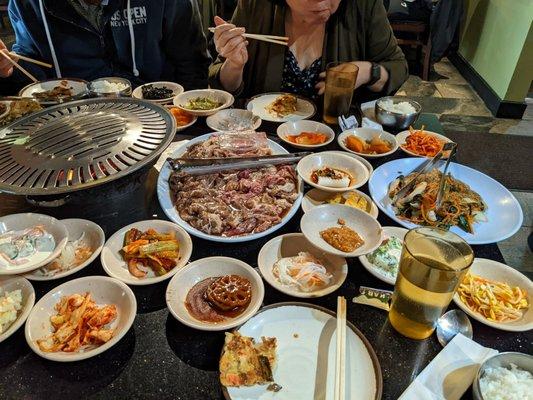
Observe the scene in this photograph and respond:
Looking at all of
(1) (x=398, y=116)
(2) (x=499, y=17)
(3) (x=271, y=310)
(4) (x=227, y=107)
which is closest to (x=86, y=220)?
(3) (x=271, y=310)

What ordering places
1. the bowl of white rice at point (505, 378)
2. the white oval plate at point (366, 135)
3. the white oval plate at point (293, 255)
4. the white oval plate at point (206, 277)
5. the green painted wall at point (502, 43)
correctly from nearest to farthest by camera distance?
the bowl of white rice at point (505, 378) → the white oval plate at point (206, 277) → the white oval plate at point (293, 255) → the white oval plate at point (366, 135) → the green painted wall at point (502, 43)

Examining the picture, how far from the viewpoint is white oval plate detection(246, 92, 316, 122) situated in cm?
289

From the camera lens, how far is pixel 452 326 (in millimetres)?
1473

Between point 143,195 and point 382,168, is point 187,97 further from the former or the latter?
point 382,168

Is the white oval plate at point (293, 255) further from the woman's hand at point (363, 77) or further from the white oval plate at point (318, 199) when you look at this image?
the woman's hand at point (363, 77)

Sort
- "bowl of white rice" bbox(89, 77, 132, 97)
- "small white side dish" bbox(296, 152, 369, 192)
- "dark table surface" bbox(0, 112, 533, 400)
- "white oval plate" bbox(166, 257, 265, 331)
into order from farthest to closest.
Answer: "bowl of white rice" bbox(89, 77, 132, 97) < "small white side dish" bbox(296, 152, 369, 192) < "white oval plate" bbox(166, 257, 265, 331) < "dark table surface" bbox(0, 112, 533, 400)

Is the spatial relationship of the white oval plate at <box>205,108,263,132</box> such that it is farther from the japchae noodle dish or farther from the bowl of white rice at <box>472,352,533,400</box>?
the bowl of white rice at <box>472,352,533,400</box>

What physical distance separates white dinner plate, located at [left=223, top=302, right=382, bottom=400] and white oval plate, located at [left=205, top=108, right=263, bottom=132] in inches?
60.7

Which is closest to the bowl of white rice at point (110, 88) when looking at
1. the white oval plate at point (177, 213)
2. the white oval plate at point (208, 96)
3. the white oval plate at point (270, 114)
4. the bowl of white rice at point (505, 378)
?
the white oval plate at point (208, 96)

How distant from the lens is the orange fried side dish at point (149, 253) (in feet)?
5.51

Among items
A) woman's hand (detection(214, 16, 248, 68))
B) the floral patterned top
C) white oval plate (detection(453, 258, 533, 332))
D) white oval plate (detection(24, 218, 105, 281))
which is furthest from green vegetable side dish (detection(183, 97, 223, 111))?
white oval plate (detection(453, 258, 533, 332))

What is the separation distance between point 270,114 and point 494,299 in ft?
6.46

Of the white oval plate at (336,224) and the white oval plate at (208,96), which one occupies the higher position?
the white oval plate at (208,96)

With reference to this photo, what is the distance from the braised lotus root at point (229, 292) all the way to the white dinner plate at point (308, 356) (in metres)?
0.11
